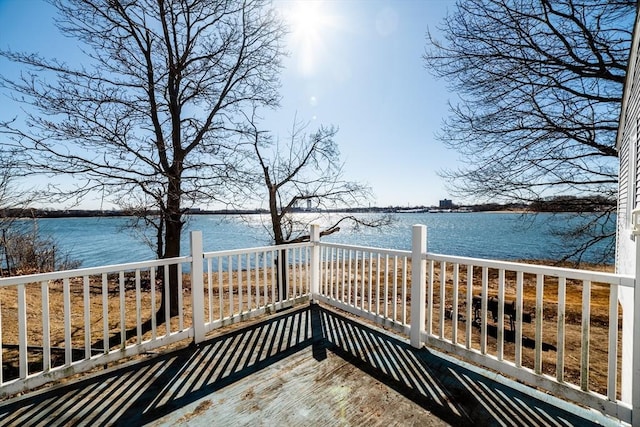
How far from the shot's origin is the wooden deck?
1.77 m

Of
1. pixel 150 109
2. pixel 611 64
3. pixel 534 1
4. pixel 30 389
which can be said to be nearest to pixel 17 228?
pixel 150 109

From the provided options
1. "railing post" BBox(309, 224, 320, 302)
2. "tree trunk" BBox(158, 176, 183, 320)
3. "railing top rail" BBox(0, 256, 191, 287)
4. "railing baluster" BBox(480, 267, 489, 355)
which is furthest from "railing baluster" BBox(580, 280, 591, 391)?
"tree trunk" BBox(158, 176, 183, 320)

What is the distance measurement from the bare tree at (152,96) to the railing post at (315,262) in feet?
7.67

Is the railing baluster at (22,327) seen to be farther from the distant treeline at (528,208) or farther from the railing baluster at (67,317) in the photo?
the distant treeline at (528,208)

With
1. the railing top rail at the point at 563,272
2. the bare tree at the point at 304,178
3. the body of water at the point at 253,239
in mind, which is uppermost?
the bare tree at the point at 304,178

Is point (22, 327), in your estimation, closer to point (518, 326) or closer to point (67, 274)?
point (67, 274)

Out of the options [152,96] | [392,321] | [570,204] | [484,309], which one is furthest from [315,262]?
A: [570,204]

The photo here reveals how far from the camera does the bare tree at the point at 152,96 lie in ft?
14.1

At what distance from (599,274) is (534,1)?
20.5 feet

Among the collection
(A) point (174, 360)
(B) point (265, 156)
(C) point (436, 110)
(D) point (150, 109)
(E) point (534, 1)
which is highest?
(E) point (534, 1)

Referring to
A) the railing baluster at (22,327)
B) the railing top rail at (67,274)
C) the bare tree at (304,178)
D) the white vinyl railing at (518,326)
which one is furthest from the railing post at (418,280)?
the bare tree at (304,178)

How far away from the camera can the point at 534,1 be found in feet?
17.9

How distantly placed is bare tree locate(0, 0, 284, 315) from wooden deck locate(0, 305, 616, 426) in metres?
3.16

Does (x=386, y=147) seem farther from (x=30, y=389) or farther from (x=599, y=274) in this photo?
(x=30, y=389)
